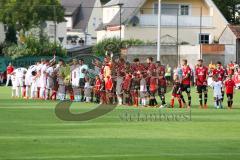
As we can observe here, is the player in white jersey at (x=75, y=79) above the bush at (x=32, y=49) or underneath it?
underneath

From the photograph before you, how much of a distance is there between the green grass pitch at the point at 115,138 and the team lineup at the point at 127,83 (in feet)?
21.4

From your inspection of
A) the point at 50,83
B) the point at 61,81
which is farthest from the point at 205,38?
the point at 61,81

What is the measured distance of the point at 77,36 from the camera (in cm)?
13125

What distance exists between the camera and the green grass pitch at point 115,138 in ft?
59.1

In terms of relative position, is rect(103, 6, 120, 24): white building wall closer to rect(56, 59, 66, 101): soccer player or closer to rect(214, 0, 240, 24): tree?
rect(214, 0, 240, 24): tree

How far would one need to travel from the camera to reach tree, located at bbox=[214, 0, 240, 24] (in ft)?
341

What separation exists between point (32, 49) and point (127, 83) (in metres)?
39.9

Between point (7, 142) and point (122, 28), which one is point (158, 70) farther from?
point (122, 28)

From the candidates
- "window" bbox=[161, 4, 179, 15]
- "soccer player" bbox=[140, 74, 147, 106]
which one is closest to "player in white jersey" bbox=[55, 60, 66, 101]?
"soccer player" bbox=[140, 74, 147, 106]

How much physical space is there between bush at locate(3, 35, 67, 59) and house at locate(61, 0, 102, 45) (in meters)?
52.5

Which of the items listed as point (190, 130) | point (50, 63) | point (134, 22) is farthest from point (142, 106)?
point (134, 22)

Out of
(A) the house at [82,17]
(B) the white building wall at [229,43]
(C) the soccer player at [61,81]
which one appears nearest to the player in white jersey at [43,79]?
(C) the soccer player at [61,81]

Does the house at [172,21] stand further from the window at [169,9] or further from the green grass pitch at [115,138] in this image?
the green grass pitch at [115,138]

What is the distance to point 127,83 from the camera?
38.7 m
